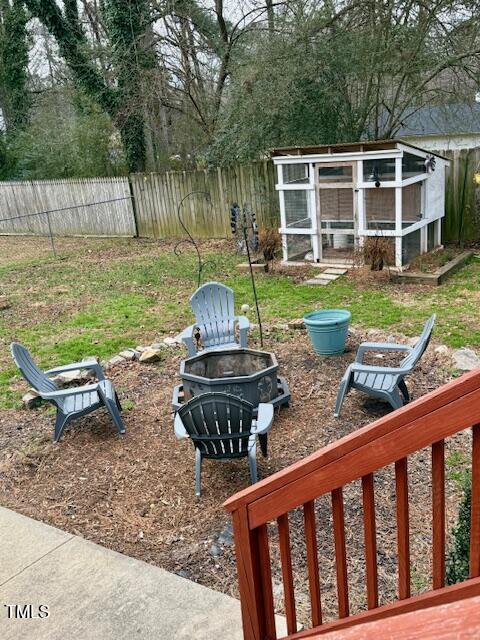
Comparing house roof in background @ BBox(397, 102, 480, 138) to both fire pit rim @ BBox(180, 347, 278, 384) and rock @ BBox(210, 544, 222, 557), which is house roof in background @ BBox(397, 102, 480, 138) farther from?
rock @ BBox(210, 544, 222, 557)

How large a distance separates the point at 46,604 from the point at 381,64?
32.7ft

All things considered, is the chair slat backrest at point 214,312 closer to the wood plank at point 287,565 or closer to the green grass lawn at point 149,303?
the green grass lawn at point 149,303

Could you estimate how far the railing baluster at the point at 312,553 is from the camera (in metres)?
1.60

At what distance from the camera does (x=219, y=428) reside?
3549mm

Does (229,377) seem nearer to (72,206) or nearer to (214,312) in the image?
(214,312)

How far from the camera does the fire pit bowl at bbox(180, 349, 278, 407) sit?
14.2 ft

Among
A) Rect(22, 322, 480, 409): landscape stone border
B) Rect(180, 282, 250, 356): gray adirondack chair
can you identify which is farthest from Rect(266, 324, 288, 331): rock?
Rect(180, 282, 250, 356): gray adirondack chair

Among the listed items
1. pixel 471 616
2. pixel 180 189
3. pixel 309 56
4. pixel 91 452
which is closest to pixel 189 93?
pixel 180 189

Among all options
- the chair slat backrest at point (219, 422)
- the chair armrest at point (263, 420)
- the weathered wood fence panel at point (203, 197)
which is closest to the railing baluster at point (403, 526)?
the chair slat backrest at point (219, 422)

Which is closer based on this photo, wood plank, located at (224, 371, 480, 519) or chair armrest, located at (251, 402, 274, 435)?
wood plank, located at (224, 371, 480, 519)

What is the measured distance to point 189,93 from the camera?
1313 cm

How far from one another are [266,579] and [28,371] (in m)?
3.16

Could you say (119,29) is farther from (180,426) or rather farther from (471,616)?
(471,616)

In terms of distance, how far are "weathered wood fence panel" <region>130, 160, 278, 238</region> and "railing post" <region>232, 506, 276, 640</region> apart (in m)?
10.1
